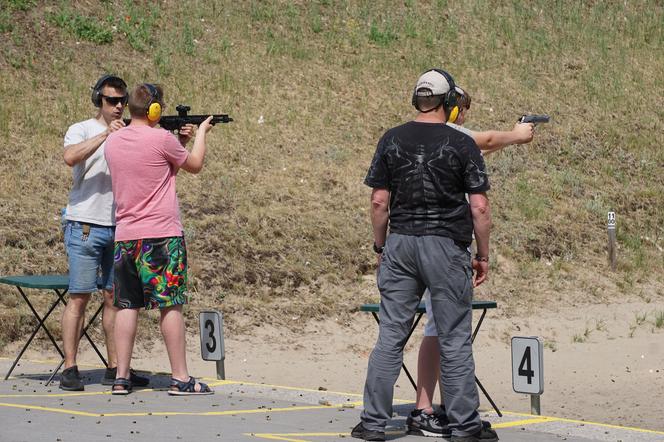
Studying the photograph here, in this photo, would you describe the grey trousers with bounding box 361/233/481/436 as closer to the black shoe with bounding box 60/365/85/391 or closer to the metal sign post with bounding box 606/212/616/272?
the black shoe with bounding box 60/365/85/391

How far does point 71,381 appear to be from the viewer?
8.09 meters

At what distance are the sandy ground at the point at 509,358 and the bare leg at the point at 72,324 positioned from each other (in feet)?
12.0

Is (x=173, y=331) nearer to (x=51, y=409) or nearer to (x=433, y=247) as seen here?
(x=51, y=409)

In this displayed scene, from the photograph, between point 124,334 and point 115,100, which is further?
point 115,100

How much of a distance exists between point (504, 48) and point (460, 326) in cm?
1818

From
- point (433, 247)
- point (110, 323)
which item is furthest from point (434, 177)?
point (110, 323)

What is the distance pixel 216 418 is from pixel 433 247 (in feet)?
5.72

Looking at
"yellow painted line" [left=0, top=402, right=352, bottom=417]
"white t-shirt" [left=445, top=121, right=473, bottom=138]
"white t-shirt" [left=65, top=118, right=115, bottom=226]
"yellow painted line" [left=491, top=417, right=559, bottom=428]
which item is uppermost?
"white t-shirt" [left=445, top=121, right=473, bottom=138]

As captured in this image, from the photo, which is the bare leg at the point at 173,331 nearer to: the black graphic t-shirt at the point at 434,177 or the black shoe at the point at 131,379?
the black shoe at the point at 131,379

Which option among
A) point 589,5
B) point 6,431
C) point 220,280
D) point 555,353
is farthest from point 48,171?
point 589,5

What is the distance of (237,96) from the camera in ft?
65.9

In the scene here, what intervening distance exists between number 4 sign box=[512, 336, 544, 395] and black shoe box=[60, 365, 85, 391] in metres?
2.90

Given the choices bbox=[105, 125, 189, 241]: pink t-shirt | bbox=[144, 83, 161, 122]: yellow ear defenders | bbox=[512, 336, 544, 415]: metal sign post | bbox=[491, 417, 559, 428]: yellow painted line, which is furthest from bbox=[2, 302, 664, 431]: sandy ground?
bbox=[144, 83, 161, 122]: yellow ear defenders

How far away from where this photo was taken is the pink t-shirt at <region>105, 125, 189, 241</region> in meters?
7.57
